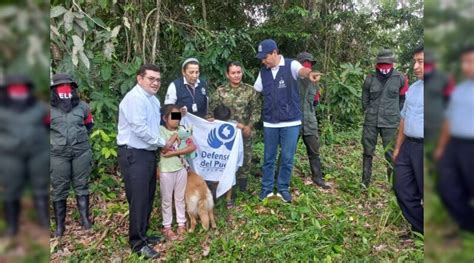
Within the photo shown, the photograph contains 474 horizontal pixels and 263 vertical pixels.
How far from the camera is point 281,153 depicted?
361 cm

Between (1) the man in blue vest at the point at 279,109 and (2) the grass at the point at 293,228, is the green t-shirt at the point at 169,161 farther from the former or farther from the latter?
(1) the man in blue vest at the point at 279,109

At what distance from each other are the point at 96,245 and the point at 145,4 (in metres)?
2.17

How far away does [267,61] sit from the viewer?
3387mm

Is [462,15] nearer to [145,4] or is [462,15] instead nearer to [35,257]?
[35,257]

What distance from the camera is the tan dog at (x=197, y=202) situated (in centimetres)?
331

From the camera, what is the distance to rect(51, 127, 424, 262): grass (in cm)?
284

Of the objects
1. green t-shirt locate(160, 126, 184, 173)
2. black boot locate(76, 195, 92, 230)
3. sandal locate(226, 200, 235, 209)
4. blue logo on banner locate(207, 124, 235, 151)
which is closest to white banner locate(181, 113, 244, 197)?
blue logo on banner locate(207, 124, 235, 151)

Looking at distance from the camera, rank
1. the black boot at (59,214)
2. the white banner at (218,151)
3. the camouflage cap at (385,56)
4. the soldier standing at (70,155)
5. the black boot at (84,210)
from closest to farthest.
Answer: the camouflage cap at (385,56) → the soldier standing at (70,155) → the black boot at (59,214) → the black boot at (84,210) → the white banner at (218,151)

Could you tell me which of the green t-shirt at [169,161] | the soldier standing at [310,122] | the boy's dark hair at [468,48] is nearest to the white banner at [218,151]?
the green t-shirt at [169,161]

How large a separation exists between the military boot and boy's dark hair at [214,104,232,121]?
905 millimetres

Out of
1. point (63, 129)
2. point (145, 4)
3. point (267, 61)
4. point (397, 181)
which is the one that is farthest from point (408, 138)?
point (145, 4)

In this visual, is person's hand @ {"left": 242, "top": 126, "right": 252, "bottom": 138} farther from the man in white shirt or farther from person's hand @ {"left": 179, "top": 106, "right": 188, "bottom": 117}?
the man in white shirt

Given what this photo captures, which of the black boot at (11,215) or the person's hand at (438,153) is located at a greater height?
the person's hand at (438,153)

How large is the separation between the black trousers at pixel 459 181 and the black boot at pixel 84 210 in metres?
2.98
